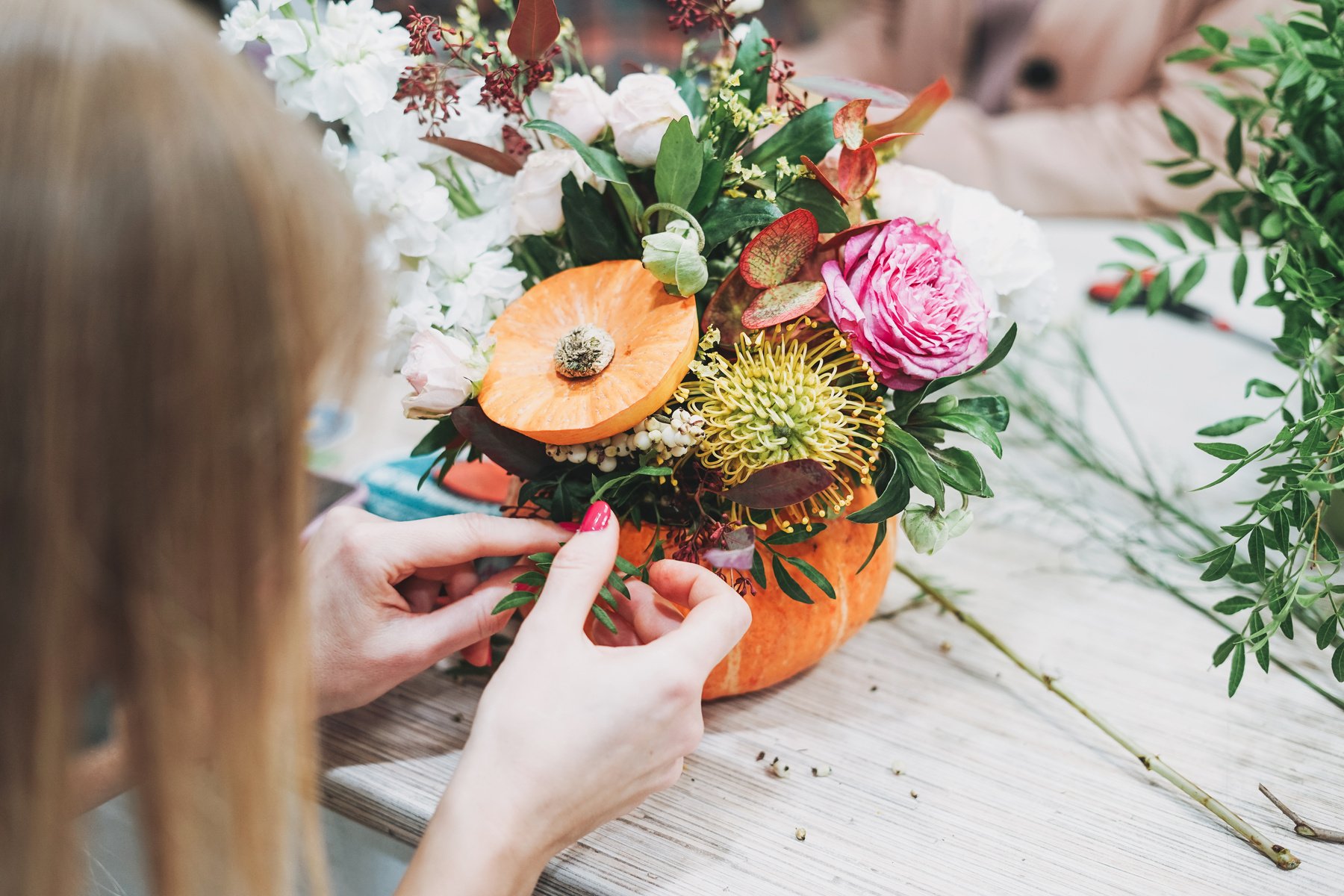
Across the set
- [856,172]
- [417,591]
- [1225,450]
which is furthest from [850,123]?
[417,591]

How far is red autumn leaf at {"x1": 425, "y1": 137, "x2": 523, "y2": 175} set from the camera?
2.05 ft

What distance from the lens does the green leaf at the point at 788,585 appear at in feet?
1.86

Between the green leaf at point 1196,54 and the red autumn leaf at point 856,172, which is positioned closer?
the red autumn leaf at point 856,172

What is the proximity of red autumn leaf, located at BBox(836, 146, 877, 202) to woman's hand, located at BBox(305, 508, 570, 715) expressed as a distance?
30cm

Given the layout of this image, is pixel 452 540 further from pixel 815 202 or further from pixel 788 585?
pixel 815 202

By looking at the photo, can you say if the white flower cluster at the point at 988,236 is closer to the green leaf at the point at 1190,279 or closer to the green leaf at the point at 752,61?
the green leaf at the point at 752,61

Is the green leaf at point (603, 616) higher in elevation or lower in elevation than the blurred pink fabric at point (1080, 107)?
higher

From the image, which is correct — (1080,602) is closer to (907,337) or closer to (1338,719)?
(1338,719)

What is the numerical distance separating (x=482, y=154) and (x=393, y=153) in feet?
0.21

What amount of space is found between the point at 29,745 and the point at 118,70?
0.93 ft

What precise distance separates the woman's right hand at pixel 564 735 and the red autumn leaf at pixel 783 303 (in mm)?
166

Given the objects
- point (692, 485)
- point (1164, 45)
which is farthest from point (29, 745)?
point (1164, 45)

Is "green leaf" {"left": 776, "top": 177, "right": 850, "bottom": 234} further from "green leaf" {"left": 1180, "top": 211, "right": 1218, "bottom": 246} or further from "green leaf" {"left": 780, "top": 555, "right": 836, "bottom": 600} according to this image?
"green leaf" {"left": 1180, "top": 211, "right": 1218, "bottom": 246}

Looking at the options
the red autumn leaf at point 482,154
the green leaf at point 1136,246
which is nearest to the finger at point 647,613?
the red autumn leaf at point 482,154
